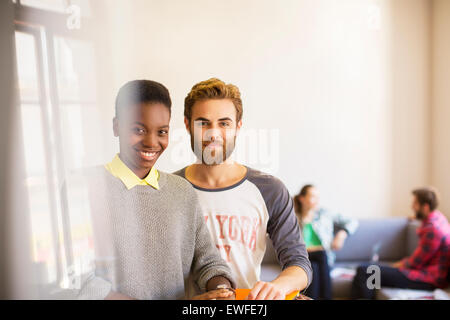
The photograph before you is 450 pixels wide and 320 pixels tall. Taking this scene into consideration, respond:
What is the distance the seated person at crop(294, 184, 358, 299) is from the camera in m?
0.88

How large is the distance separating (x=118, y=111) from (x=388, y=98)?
661mm

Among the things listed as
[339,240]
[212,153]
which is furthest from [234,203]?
[339,240]

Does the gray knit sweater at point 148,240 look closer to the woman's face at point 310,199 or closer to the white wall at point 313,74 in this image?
the white wall at point 313,74

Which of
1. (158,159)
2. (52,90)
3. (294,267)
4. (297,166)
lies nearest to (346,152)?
(297,166)

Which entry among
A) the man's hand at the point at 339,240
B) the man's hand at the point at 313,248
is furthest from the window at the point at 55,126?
the man's hand at the point at 339,240

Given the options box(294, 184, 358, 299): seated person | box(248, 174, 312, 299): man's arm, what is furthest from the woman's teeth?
box(294, 184, 358, 299): seated person

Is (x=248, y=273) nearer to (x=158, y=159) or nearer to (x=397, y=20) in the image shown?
(x=158, y=159)

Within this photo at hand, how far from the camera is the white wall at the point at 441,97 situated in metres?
0.91

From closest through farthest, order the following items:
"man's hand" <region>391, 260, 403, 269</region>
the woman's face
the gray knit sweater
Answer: the gray knit sweater
the woman's face
"man's hand" <region>391, 260, 403, 269</region>

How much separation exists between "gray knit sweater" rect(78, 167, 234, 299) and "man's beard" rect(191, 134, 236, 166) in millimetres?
83

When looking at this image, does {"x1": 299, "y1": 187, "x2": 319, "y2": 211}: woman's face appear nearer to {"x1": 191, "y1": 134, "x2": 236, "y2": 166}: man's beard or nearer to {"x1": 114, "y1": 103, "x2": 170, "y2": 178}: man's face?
{"x1": 191, "y1": 134, "x2": 236, "y2": 166}: man's beard

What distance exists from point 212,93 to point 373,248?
2.04ft

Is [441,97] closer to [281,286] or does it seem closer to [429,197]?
[429,197]

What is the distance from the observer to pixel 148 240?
2.61 ft
